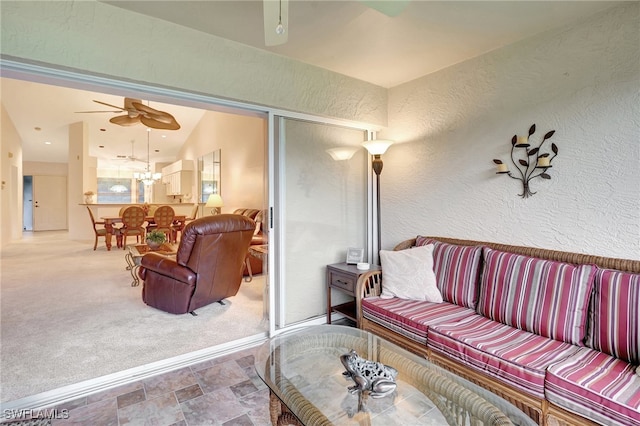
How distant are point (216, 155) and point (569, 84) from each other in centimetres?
708

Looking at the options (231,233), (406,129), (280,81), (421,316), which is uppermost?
(280,81)

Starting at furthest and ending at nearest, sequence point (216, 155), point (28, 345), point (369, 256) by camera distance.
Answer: point (216, 155), point (369, 256), point (28, 345)

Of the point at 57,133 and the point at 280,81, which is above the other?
the point at 57,133

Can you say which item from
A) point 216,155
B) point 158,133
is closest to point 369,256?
point 216,155

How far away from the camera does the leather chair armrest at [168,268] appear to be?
10.6 feet

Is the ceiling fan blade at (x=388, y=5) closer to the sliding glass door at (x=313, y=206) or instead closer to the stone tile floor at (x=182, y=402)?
the sliding glass door at (x=313, y=206)

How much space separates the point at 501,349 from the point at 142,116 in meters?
6.01

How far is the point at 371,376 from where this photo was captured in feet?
4.75

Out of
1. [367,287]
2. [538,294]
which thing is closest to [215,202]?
[367,287]

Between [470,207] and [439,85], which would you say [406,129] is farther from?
[470,207]

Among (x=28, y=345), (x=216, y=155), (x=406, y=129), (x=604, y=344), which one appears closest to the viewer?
(x=604, y=344)

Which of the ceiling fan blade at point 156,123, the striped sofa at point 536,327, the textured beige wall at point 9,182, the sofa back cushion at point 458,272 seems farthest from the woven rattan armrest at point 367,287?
the textured beige wall at point 9,182

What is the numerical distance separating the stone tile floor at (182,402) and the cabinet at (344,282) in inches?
41.5

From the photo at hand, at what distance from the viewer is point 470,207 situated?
9.13ft
